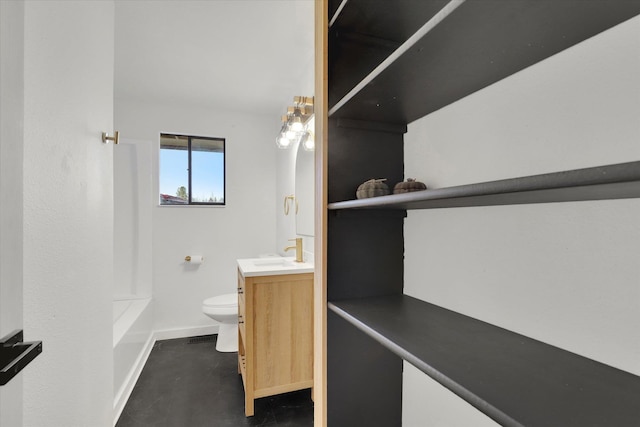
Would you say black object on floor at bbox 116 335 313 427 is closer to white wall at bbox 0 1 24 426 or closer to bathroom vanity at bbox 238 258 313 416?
bathroom vanity at bbox 238 258 313 416

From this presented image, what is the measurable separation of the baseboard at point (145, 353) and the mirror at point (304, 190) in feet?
5.42

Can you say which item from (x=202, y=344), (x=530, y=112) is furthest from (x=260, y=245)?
(x=530, y=112)

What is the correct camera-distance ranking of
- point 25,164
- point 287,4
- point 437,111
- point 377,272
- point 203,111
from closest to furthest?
point 25,164 → point 437,111 → point 377,272 → point 287,4 → point 203,111

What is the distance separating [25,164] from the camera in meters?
0.82

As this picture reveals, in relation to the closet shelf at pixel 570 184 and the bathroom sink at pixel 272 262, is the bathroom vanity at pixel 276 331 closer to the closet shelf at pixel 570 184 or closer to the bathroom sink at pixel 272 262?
the bathroom sink at pixel 272 262

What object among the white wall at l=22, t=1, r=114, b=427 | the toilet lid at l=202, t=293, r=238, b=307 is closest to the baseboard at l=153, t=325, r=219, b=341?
the toilet lid at l=202, t=293, r=238, b=307

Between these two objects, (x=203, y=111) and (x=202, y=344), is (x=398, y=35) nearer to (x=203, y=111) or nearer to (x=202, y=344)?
(x=203, y=111)

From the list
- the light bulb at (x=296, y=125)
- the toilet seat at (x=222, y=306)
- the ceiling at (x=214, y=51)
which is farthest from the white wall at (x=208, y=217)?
the light bulb at (x=296, y=125)

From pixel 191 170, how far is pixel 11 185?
284cm

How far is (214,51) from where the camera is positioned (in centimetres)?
216

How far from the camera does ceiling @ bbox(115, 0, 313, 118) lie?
5.71 feet

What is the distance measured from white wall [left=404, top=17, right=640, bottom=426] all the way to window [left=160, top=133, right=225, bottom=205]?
289 centimetres

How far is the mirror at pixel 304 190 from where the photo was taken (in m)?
2.34

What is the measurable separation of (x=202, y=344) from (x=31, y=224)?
2482mm
